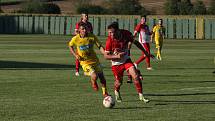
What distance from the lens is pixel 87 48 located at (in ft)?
62.6

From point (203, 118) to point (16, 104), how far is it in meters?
4.70

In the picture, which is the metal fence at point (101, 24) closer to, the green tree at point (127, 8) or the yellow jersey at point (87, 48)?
the green tree at point (127, 8)

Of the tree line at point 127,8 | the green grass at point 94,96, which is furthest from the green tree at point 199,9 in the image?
the green grass at point 94,96

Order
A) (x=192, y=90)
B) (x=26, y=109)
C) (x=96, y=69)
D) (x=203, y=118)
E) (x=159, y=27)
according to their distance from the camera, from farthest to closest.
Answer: (x=159, y=27) < (x=192, y=90) < (x=96, y=69) < (x=26, y=109) < (x=203, y=118)

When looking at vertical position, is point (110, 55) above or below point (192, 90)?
above

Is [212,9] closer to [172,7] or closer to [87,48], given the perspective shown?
[172,7]

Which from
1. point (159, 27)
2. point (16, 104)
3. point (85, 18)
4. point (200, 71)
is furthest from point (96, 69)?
point (159, 27)

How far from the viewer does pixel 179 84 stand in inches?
893

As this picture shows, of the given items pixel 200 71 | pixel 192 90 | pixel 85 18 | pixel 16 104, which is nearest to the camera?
pixel 16 104

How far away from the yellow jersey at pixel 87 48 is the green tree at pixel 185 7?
74.6 m

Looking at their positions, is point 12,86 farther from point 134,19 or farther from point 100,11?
point 100,11

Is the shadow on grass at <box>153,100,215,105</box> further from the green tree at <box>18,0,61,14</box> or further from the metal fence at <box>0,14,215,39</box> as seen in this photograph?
the green tree at <box>18,0,61,14</box>

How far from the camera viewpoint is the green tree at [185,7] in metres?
93.4

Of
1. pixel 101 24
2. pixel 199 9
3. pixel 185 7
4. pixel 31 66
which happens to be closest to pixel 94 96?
pixel 31 66
